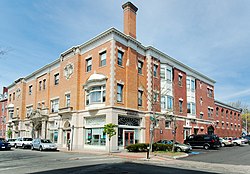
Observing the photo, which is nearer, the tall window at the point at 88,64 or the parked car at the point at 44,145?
the parked car at the point at 44,145

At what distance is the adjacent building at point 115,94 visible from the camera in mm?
27500

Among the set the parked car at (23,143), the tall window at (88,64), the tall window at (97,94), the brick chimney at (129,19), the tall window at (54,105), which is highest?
the brick chimney at (129,19)

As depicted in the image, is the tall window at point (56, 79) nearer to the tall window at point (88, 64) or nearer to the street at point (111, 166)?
the tall window at point (88, 64)

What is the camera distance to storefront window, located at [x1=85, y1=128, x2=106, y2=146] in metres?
26.9

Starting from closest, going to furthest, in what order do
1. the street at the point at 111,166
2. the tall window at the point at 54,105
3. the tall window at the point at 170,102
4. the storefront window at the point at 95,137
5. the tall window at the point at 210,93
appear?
the street at the point at 111,166, the storefront window at the point at 95,137, the tall window at the point at 170,102, the tall window at the point at 54,105, the tall window at the point at 210,93

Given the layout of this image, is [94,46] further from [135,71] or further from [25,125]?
[25,125]

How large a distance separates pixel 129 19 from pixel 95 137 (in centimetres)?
1525

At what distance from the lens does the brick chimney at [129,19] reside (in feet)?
99.8

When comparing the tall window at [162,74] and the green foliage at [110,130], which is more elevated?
the tall window at [162,74]

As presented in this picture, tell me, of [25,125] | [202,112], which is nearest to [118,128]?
[202,112]

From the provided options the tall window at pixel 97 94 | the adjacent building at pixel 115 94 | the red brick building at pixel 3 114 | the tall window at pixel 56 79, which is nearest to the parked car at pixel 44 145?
the adjacent building at pixel 115 94

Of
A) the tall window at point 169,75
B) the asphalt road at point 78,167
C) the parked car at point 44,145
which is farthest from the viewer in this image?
the tall window at point 169,75

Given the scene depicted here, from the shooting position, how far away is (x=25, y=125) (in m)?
46.4

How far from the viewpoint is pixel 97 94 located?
28.2 meters
